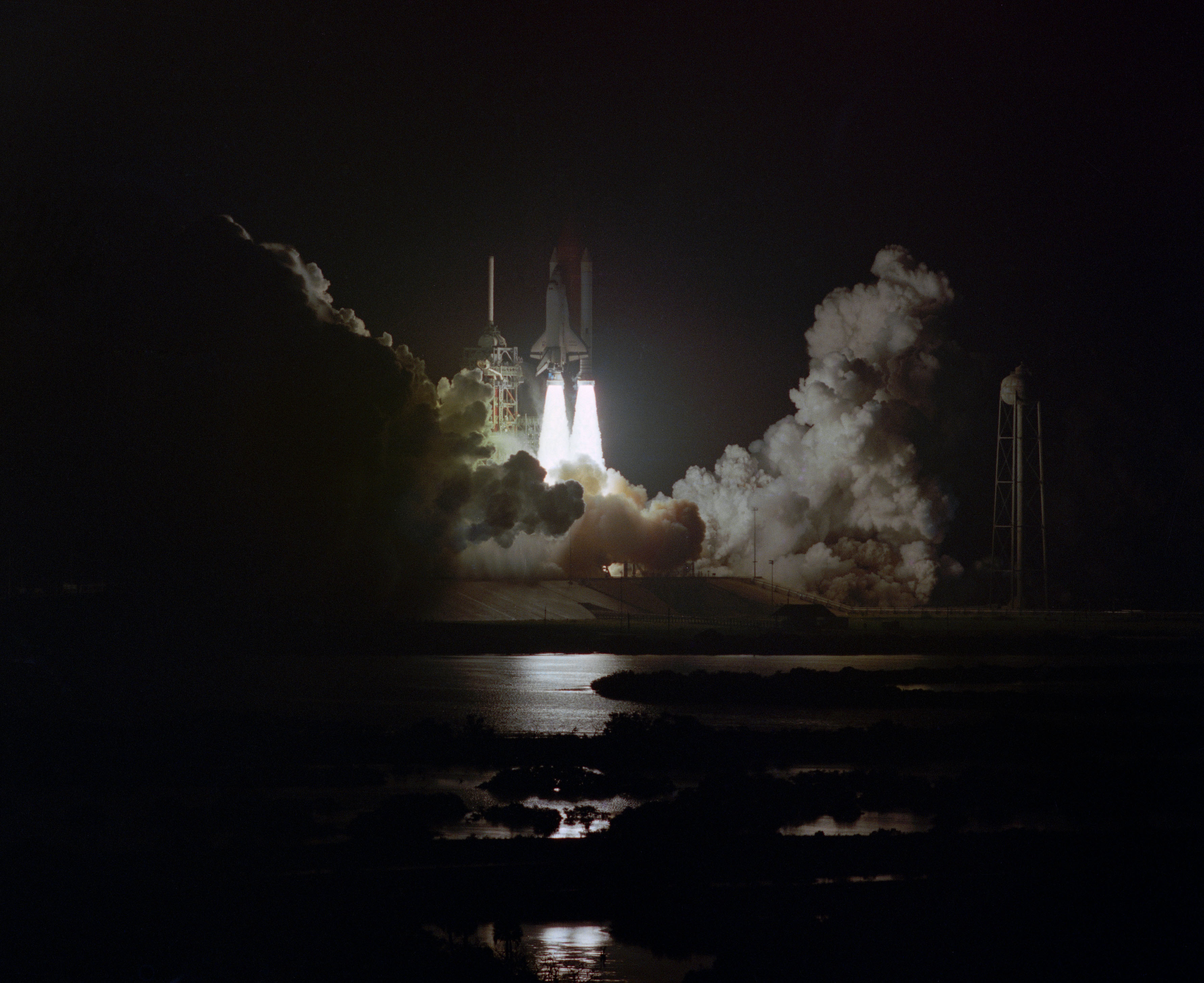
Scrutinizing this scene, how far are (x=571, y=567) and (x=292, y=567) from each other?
70.0 ft

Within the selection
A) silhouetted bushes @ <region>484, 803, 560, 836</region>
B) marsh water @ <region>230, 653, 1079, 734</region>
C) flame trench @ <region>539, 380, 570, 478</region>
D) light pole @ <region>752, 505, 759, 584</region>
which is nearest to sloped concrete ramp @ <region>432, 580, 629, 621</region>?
marsh water @ <region>230, 653, 1079, 734</region>

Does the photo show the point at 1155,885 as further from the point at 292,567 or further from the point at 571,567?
the point at 571,567

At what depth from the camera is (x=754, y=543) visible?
96250 millimetres

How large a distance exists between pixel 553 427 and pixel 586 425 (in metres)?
2.56

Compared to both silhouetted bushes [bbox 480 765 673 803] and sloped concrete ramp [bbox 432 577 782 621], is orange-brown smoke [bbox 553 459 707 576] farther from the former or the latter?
silhouetted bushes [bbox 480 765 673 803]

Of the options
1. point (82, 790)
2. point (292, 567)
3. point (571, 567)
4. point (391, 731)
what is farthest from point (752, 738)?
point (571, 567)

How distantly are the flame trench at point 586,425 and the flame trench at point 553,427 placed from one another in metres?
0.77

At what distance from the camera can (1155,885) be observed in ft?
79.3

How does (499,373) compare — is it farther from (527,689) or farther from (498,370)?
(527,689)

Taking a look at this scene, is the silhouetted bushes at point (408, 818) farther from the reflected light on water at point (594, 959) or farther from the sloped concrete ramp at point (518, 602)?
the sloped concrete ramp at point (518, 602)

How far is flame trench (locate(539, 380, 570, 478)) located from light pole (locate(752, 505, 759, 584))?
553 inches

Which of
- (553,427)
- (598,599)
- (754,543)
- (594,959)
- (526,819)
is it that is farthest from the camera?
(754,543)

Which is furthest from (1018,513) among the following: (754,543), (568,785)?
(568,785)

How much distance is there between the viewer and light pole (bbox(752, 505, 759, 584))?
94.9 meters
